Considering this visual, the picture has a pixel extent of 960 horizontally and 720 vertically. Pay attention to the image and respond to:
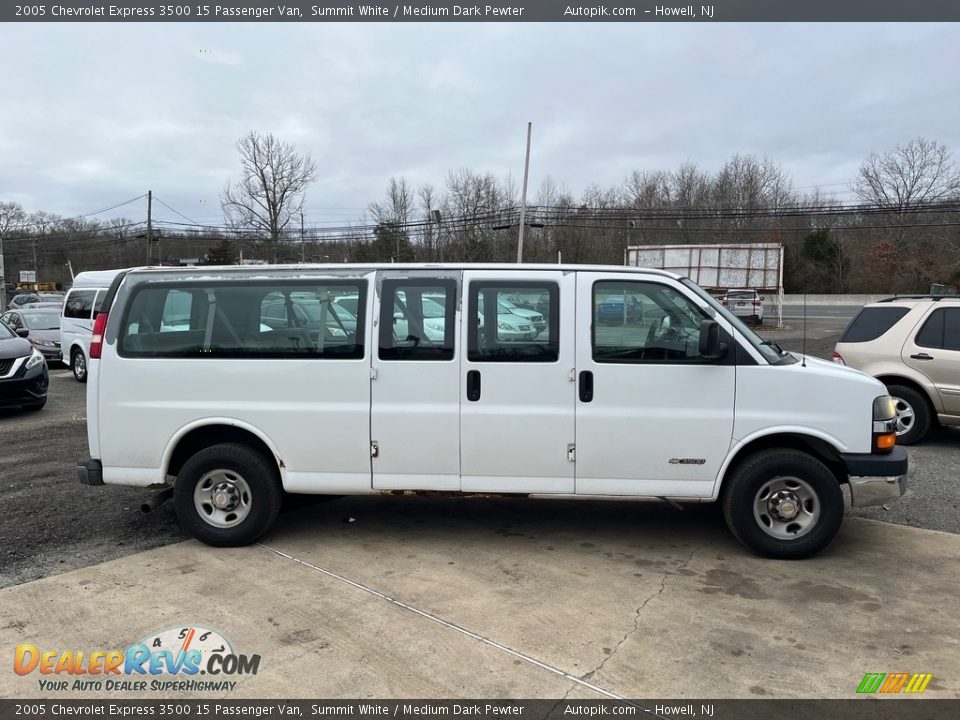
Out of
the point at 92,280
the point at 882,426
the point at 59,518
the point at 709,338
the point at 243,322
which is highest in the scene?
the point at 92,280

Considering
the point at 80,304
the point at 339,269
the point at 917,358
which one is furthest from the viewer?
the point at 80,304

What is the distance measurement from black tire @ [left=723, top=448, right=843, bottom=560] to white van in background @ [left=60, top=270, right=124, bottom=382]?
47.7ft

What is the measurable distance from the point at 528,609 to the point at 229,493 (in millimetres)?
2494

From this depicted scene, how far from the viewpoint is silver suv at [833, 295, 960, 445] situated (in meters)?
7.84

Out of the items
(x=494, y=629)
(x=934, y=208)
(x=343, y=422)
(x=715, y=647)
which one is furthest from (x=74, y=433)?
(x=934, y=208)

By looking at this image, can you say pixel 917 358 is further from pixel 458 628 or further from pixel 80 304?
pixel 80 304

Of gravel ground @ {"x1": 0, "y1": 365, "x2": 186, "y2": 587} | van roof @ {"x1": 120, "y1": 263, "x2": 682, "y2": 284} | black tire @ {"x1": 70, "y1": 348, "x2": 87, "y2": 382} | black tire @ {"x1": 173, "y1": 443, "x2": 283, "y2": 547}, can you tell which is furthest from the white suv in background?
black tire @ {"x1": 173, "y1": 443, "x2": 283, "y2": 547}

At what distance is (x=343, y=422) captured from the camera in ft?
15.9

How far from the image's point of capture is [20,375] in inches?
404

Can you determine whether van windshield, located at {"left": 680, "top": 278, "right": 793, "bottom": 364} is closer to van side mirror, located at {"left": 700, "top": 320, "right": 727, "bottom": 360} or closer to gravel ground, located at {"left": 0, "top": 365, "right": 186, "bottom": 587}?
van side mirror, located at {"left": 700, "top": 320, "right": 727, "bottom": 360}
